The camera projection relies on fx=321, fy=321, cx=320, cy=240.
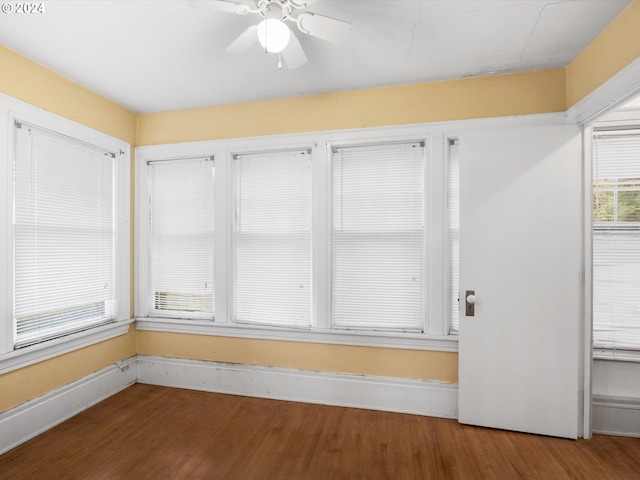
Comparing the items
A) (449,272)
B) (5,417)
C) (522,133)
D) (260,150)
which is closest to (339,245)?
(449,272)

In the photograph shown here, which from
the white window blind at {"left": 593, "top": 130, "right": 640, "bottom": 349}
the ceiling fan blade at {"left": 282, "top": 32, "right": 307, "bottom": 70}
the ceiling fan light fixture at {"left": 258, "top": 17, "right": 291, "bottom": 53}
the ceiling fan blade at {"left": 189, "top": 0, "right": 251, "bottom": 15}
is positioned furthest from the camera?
the white window blind at {"left": 593, "top": 130, "right": 640, "bottom": 349}

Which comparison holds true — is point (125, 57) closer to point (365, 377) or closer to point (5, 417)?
point (5, 417)

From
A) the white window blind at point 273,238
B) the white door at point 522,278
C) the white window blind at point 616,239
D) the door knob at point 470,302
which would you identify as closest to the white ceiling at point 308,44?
the white door at point 522,278

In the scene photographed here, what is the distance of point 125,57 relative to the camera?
2.31 m

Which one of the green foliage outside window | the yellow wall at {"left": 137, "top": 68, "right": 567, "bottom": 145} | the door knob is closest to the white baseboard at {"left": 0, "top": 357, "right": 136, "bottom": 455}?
the yellow wall at {"left": 137, "top": 68, "right": 567, "bottom": 145}

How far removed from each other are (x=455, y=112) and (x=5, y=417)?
3.96 metres

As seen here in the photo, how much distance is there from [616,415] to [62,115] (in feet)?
15.8

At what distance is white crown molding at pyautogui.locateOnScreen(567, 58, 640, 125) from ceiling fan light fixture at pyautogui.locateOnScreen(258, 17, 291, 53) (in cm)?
189

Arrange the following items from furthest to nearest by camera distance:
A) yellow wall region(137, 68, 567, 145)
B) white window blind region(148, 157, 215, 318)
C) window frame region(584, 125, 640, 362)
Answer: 1. white window blind region(148, 157, 215, 318)
2. yellow wall region(137, 68, 567, 145)
3. window frame region(584, 125, 640, 362)

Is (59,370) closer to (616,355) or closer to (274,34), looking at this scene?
(274,34)

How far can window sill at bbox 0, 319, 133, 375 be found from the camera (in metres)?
2.22

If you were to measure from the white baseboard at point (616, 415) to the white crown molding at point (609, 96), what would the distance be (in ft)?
6.71

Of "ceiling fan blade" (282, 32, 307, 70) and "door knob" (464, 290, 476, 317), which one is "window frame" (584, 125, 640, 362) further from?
"ceiling fan blade" (282, 32, 307, 70)

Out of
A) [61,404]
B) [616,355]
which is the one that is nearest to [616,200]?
[616,355]
